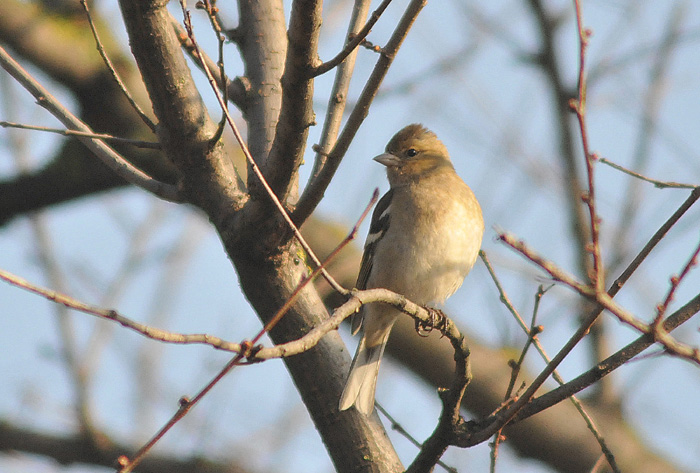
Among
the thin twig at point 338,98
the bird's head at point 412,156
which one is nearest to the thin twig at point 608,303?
the thin twig at point 338,98

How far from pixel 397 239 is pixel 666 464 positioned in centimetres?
409

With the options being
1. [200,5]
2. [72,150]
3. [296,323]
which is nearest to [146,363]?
[72,150]

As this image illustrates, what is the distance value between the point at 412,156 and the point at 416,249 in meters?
1.35

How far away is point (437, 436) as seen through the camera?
3037mm

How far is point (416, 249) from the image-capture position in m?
4.95

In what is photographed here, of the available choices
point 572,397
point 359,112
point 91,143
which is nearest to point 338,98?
point 359,112

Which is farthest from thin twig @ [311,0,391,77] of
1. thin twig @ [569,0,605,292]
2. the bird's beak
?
the bird's beak

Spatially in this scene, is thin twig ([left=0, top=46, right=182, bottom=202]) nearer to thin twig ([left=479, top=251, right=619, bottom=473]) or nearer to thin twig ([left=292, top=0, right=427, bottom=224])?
thin twig ([left=292, top=0, right=427, bottom=224])

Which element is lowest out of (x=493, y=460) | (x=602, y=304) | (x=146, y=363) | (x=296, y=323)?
(x=602, y=304)

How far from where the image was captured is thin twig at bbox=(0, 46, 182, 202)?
3254mm

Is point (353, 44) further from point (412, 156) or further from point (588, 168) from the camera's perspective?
point (412, 156)

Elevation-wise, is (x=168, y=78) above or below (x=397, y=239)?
below

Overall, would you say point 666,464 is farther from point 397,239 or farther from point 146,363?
point 146,363

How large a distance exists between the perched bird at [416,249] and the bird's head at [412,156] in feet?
0.94
